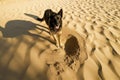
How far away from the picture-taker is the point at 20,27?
15.8 ft

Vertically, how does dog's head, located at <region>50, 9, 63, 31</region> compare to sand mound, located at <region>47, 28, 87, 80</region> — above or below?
above

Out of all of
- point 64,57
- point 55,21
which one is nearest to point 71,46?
point 64,57

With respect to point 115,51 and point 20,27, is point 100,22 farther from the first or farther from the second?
point 20,27

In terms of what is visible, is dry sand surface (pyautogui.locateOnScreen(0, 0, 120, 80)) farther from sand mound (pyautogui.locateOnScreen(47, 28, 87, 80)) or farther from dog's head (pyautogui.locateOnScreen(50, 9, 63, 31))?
dog's head (pyautogui.locateOnScreen(50, 9, 63, 31))

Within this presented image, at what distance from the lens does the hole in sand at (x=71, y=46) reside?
10.7ft

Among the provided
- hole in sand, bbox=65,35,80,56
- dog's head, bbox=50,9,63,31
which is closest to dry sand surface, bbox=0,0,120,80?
hole in sand, bbox=65,35,80,56

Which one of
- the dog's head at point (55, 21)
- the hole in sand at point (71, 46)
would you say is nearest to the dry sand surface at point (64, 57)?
the hole in sand at point (71, 46)

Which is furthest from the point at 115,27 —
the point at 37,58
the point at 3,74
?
the point at 3,74

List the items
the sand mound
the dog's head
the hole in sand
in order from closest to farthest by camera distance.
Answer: the sand mound, the hole in sand, the dog's head

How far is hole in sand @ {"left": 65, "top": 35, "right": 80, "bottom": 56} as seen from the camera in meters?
3.27

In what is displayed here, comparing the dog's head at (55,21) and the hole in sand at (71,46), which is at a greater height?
the dog's head at (55,21)

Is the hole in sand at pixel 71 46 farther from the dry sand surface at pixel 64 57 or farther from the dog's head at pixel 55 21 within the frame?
the dog's head at pixel 55 21

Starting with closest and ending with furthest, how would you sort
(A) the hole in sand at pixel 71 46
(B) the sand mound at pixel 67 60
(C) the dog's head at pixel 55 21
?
(B) the sand mound at pixel 67 60, (A) the hole in sand at pixel 71 46, (C) the dog's head at pixel 55 21

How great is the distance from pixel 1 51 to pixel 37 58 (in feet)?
2.72
